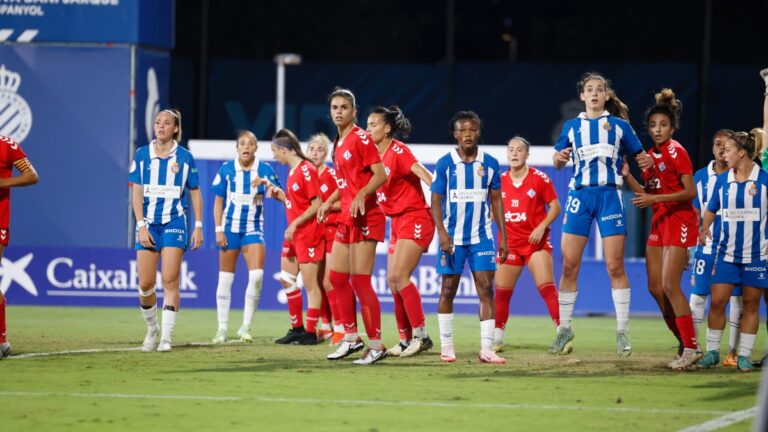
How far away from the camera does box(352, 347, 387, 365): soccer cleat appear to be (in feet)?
37.9

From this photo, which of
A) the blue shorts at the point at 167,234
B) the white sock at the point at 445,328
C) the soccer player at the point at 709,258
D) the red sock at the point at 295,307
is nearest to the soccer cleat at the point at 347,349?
the white sock at the point at 445,328

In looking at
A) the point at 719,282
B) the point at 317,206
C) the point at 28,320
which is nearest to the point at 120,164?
the point at 28,320

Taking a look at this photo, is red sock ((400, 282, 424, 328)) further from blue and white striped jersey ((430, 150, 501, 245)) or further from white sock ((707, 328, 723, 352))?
white sock ((707, 328, 723, 352))

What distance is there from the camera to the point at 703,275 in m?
11.9

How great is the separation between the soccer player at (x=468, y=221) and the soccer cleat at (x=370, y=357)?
609 millimetres

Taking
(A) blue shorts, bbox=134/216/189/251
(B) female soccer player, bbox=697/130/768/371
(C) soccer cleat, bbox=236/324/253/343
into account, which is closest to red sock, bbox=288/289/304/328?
(C) soccer cleat, bbox=236/324/253/343

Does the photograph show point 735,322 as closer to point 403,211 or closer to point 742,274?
point 742,274

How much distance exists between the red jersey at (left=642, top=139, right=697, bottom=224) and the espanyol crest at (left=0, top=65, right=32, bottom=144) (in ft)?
42.1

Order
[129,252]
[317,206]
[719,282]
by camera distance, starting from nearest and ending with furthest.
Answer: [719,282] → [317,206] → [129,252]

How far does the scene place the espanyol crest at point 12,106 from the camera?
21688 mm

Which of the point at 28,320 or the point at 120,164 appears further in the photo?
the point at 120,164

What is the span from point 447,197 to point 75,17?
36.5 ft

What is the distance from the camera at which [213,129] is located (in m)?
30.1

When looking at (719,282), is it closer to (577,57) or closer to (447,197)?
(447,197)
